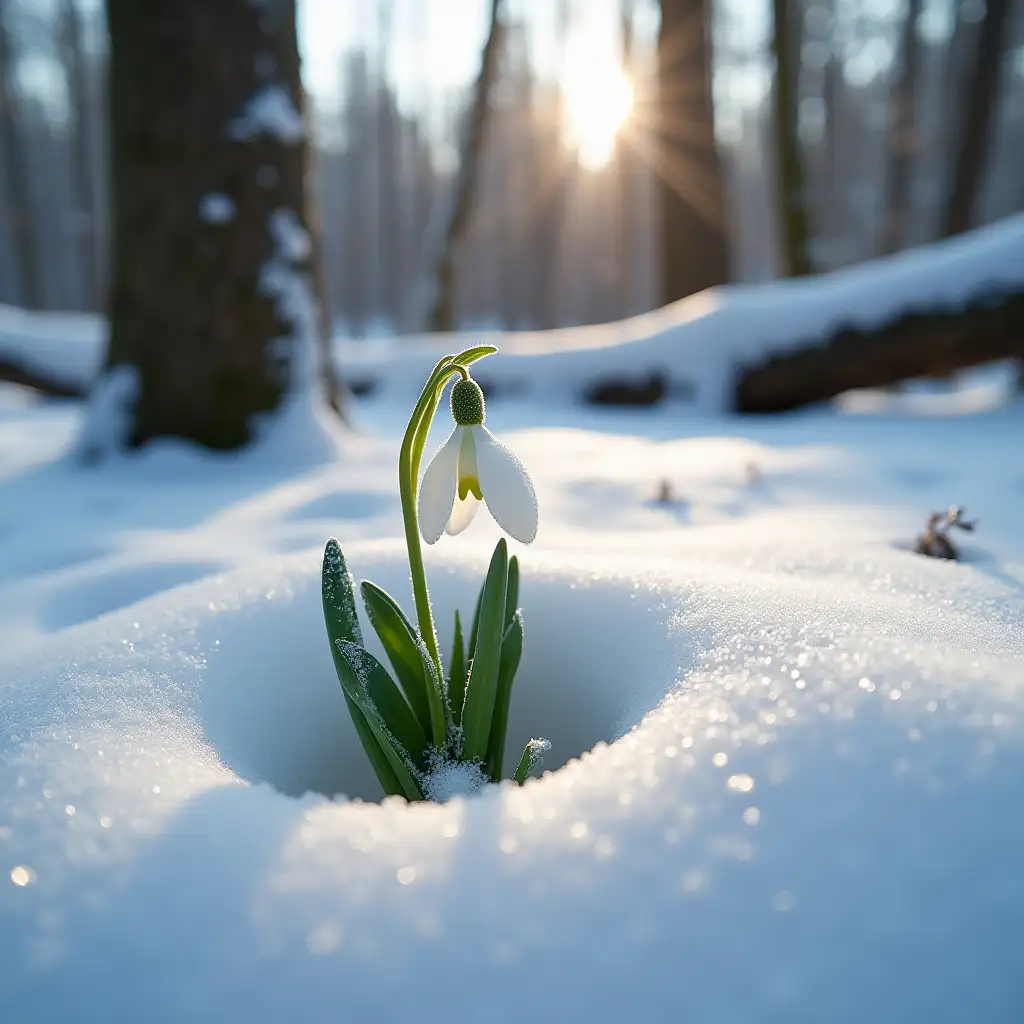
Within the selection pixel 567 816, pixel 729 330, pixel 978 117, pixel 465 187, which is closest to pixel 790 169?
pixel 978 117

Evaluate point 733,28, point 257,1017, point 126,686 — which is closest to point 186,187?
point 126,686

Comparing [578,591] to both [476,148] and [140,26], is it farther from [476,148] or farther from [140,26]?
[476,148]

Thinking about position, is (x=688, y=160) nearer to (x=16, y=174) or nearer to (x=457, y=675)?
(x=457, y=675)

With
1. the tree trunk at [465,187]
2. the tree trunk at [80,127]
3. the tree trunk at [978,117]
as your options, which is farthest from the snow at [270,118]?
the tree trunk at [80,127]

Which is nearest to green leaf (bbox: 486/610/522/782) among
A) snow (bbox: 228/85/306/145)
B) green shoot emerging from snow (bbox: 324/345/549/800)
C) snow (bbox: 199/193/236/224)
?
green shoot emerging from snow (bbox: 324/345/549/800)

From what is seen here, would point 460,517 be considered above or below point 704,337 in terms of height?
above

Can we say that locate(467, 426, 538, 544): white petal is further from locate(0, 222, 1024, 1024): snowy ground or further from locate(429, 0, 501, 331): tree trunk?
locate(429, 0, 501, 331): tree trunk

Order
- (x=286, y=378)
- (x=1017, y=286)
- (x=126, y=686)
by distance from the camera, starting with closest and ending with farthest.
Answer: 1. (x=126, y=686)
2. (x=286, y=378)
3. (x=1017, y=286)
